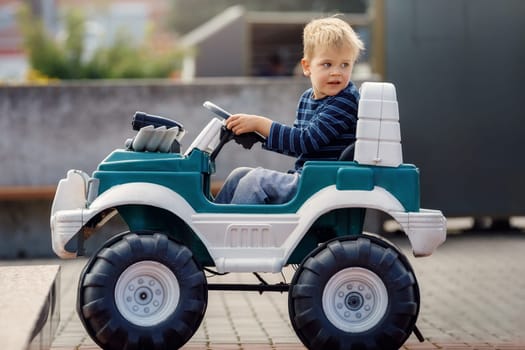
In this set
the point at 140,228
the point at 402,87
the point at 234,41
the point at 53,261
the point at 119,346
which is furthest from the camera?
the point at 234,41

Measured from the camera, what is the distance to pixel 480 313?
6828mm

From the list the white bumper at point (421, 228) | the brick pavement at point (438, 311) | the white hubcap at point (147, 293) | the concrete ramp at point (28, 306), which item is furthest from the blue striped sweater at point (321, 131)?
the concrete ramp at point (28, 306)

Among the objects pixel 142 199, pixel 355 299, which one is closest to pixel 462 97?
pixel 355 299

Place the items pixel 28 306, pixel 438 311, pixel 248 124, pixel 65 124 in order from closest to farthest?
1. pixel 28 306
2. pixel 248 124
3. pixel 438 311
4. pixel 65 124

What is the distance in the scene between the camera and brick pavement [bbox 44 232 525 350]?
570 centimetres

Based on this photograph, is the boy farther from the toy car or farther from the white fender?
the white fender

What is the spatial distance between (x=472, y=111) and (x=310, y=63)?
6.02 meters

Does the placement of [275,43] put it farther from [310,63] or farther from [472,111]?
[310,63]

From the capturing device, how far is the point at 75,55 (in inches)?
551

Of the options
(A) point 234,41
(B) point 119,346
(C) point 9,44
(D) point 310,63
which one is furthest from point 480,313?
(C) point 9,44

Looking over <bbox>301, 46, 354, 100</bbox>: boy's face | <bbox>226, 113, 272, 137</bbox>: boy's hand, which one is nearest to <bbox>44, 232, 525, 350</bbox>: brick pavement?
<bbox>226, 113, 272, 137</bbox>: boy's hand

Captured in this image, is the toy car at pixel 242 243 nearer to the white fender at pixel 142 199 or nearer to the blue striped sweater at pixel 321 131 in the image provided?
the white fender at pixel 142 199

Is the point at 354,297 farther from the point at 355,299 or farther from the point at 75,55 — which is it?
the point at 75,55

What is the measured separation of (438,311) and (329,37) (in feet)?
8.16
